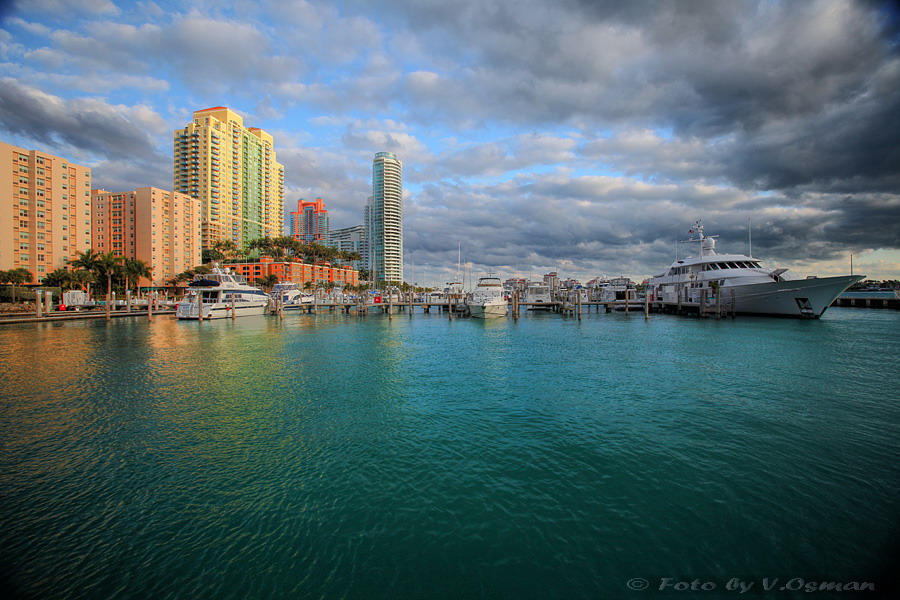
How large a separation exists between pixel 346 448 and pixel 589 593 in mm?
6862

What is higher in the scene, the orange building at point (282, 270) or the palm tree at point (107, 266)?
the orange building at point (282, 270)

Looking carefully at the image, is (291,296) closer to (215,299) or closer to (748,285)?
(215,299)

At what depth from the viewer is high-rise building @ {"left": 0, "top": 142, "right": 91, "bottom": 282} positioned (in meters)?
78.4

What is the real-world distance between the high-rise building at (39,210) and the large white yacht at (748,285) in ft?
393

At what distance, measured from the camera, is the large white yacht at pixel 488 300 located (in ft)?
184

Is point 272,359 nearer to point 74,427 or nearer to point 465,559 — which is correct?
point 74,427

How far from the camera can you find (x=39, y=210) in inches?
3295

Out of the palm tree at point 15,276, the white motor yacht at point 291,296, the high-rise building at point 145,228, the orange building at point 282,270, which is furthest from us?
the orange building at point 282,270

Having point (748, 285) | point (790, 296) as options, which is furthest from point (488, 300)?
point (790, 296)

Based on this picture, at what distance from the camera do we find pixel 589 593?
214 inches

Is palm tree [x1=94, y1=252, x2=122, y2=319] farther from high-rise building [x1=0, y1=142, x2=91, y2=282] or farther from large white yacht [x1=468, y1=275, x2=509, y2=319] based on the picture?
large white yacht [x1=468, y1=275, x2=509, y2=319]

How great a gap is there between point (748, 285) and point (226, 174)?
166 metres

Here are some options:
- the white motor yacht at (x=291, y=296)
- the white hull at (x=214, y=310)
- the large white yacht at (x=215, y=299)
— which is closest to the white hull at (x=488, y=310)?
the white motor yacht at (x=291, y=296)

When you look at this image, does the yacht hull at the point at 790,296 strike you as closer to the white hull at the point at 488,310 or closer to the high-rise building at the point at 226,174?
the white hull at the point at 488,310
